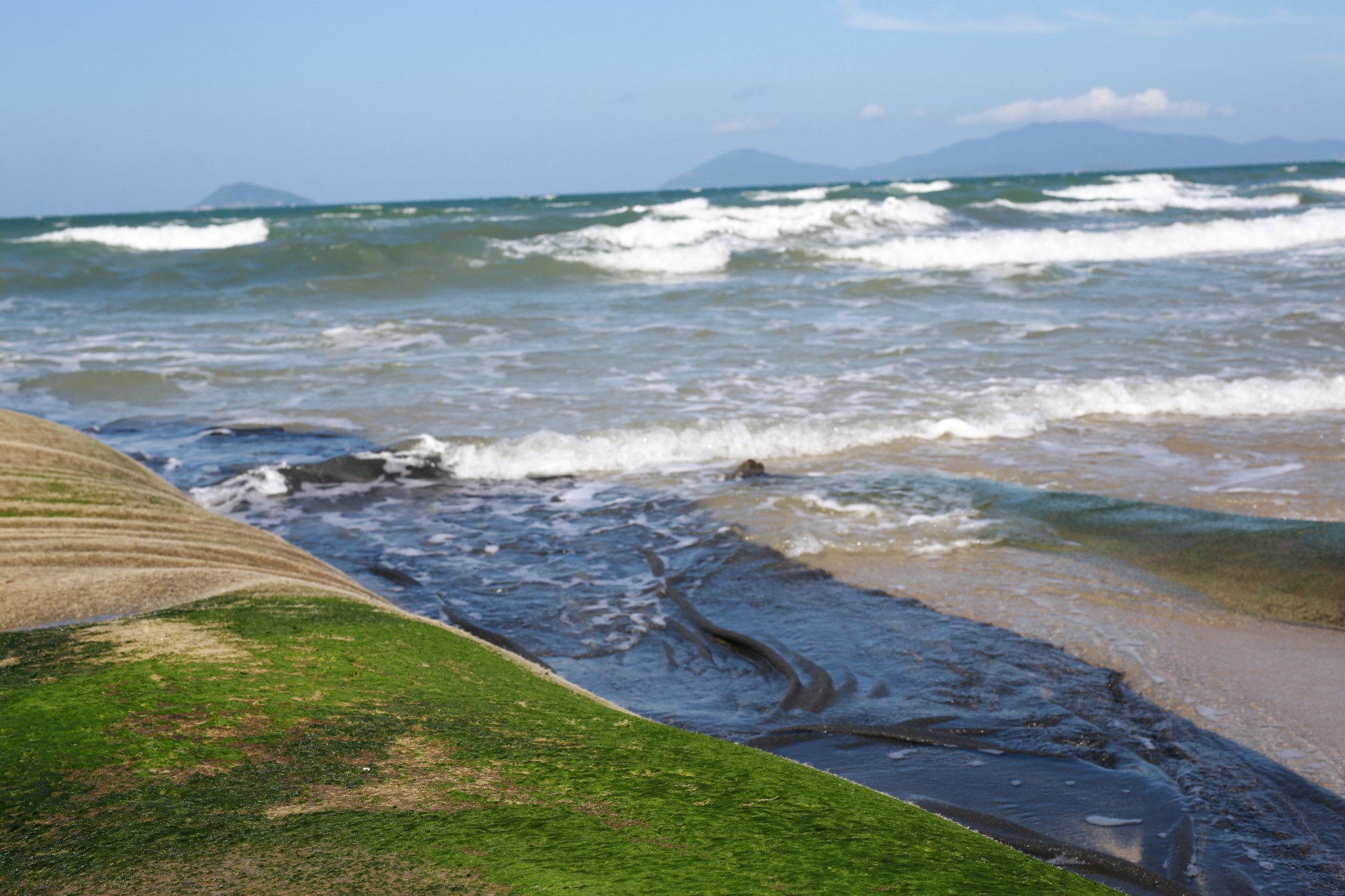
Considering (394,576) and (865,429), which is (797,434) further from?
(394,576)

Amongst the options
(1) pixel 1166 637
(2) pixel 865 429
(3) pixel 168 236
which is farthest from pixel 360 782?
(3) pixel 168 236

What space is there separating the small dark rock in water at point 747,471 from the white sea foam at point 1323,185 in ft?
126

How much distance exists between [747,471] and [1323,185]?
4101 centimetres

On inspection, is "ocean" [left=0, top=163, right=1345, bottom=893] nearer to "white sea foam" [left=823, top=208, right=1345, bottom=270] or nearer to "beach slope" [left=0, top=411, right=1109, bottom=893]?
"beach slope" [left=0, top=411, right=1109, bottom=893]

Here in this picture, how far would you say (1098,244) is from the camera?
2327 centimetres

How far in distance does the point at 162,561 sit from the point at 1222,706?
3.13 m

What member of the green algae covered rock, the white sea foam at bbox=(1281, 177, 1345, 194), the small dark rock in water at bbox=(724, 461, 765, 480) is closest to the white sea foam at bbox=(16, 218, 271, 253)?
the small dark rock in water at bbox=(724, 461, 765, 480)

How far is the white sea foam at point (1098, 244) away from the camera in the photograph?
21.8m

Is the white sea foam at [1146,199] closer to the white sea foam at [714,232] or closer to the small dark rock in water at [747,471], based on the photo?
the white sea foam at [714,232]

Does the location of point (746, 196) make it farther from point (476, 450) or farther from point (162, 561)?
point (162, 561)

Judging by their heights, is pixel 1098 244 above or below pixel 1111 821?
above

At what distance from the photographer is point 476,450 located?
23.3 ft

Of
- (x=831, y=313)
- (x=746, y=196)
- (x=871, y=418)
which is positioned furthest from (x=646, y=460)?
(x=746, y=196)

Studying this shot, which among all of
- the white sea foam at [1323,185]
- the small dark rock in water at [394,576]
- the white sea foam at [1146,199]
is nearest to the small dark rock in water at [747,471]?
the small dark rock in water at [394,576]
